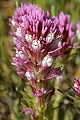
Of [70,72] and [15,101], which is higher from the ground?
[70,72]

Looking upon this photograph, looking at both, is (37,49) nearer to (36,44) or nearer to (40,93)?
(36,44)

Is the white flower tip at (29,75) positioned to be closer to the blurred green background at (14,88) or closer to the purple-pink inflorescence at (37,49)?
the purple-pink inflorescence at (37,49)

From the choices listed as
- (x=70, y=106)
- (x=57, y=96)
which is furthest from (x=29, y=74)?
(x=70, y=106)

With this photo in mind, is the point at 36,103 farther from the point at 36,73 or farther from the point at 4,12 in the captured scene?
the point at 4,12

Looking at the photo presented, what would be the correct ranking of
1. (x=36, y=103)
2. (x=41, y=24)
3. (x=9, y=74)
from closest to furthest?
1. (x=41, y=24)
2. (x=36, y=103)
3. (x=9, y=74)

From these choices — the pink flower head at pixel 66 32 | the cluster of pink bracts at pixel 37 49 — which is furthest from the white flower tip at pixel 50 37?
the pink flower head at pixel 66 32

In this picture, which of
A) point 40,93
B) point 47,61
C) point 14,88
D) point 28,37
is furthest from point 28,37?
point 14,88
